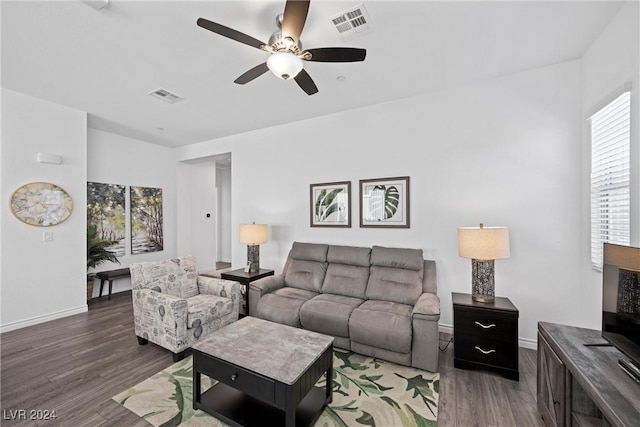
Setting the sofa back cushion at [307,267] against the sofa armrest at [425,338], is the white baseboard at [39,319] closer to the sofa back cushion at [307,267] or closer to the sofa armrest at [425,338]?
the sofa back cushion at [307,267]

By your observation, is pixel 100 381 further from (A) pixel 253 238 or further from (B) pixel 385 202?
(B) pixel 385 202

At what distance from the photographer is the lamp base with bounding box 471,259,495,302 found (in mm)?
2496

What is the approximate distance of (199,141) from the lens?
5340 millimetres

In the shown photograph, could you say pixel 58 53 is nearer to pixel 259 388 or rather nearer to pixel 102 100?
pixel 102 100

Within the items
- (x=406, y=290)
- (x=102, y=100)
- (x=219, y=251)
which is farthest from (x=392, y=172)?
(x=219, y=251)

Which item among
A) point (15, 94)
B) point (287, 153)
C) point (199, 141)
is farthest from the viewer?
point (199, 141)

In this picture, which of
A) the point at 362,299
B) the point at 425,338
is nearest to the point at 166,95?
the point at 362,299

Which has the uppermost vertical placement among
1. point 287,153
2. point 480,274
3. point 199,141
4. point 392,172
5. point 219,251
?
point 199,141

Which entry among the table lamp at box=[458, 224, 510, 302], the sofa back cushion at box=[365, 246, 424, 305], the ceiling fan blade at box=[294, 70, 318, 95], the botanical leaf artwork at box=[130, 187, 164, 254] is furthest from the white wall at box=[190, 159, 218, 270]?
the table lamp at box=[458, 224, 510, 302]

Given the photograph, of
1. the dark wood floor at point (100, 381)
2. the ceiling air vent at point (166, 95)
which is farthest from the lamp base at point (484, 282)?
the ceiling air vent at point (166, 95)

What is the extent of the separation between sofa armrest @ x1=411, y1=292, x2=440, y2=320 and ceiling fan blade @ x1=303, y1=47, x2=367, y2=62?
2.14m

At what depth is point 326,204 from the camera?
393cm

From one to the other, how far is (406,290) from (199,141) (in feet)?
15.7

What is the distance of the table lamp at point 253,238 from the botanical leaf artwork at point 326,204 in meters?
0.86
